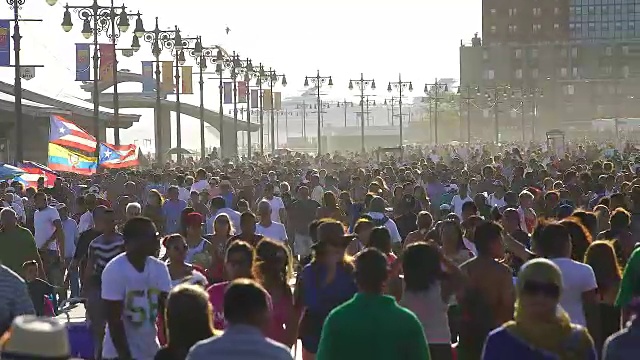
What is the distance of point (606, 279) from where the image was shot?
10812mm

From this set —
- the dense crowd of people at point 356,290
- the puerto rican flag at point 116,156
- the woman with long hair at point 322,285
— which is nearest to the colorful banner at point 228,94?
the puerto rican flag at point 116,156

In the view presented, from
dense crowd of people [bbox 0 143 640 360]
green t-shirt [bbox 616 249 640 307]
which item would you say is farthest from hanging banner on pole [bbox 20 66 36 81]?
green t-shirt [bbox 616 249 640 307]

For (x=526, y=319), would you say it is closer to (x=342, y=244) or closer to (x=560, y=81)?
(x=342, y=244)

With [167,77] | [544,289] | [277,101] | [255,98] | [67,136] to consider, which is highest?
[167,77]

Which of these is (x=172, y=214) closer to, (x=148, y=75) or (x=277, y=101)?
(x=148, y=75)

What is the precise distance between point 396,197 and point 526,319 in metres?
14.3

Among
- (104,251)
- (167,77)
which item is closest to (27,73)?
(167,77)

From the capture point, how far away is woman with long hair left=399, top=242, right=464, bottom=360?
32.5 feet

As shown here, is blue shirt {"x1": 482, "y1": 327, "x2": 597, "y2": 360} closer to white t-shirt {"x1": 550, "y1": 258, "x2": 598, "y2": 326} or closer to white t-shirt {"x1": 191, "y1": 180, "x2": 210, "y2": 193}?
white t-shirt {"x1": 550, "y1": 258, "x2": 598, "y2": 326}

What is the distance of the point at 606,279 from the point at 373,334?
346cm

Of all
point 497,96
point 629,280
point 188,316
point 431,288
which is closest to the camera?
point 188,316

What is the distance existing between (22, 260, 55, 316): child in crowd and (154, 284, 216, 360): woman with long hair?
8107mm

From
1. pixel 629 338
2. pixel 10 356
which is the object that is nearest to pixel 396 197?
pixel 629 338

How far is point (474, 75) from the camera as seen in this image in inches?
6841
